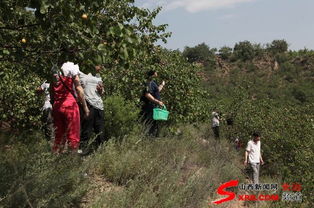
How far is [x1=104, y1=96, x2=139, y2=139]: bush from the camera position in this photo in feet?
20.2

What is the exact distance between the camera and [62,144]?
14.2ft

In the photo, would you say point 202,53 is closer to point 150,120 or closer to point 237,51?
point 237,51

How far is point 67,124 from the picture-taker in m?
4.32

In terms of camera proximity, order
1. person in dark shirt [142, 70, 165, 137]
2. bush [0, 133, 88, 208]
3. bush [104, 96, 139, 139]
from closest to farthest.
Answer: bush [0, 133, 88, 208]
bush [104, 96, 139, 139]
person in dark shirt [142, 70, 165, 137]

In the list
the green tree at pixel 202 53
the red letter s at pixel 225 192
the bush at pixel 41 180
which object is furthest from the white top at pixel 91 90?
the green tree at pixel 202 53

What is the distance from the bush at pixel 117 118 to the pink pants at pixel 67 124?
1.81 meters

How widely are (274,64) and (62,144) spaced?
8468 centimetres

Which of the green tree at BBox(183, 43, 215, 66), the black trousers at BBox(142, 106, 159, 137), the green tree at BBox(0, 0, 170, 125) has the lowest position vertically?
the black trousers at BBox(142, 106, 159, 137)

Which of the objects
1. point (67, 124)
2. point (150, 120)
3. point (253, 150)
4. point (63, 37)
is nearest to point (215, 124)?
point (253, 150)

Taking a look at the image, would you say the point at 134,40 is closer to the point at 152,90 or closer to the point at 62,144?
the point at 62,144

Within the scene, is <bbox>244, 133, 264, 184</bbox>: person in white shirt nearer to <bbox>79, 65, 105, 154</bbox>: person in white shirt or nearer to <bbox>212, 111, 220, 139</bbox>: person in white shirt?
<bbox>79, 65, 105, 154</bbox>: person in white shirt

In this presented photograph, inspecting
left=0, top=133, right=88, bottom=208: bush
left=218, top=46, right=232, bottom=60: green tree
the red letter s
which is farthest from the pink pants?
left=218, top=46, right=232, bottom=60: green tree

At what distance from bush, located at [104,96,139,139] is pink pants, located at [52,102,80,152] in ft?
5.93

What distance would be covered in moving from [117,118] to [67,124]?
6.19 feet
